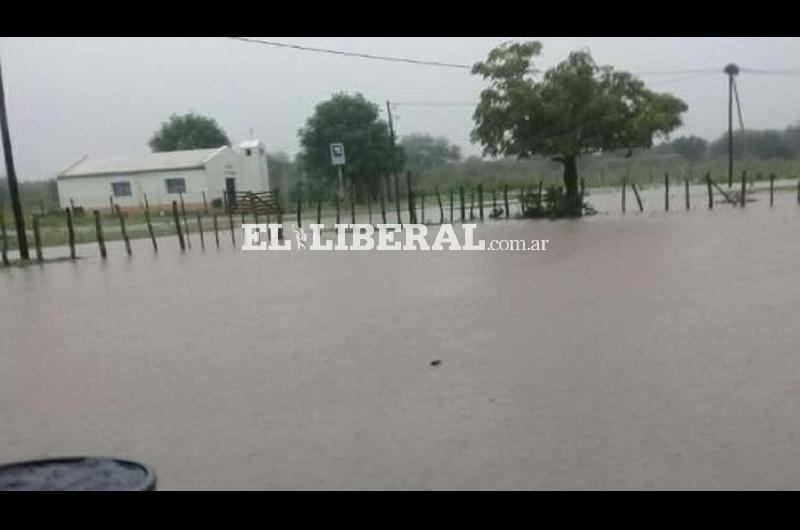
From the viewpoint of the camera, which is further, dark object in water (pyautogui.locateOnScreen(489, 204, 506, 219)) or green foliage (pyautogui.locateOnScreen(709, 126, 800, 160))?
green foliage (pyautogui.locateOnScreen(709, 126, 800, 160))

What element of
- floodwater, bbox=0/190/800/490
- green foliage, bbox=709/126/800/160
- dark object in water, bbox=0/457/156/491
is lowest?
floodwater, bbox=0/190/800/490

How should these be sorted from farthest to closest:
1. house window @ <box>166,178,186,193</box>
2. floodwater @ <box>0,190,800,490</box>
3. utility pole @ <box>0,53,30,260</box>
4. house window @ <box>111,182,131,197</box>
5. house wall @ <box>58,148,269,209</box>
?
1. house window @ <box>111,182,131,197</box>
2. house window @ <box>166,178,186,193</box>
3. house wall @ <box>58,148,269,209</box>
4. utility pole @ <box>0,53,30,260</box>
5. floodwater @ <box>0,190,800,490</box>

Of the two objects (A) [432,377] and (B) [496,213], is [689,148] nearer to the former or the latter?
(B) [496,213]

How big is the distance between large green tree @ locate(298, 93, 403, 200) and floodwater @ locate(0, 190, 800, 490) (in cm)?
2739

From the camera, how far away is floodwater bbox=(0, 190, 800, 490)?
154 inches

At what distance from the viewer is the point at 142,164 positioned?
123ft

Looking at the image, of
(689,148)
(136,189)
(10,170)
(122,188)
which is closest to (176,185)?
(136,189)

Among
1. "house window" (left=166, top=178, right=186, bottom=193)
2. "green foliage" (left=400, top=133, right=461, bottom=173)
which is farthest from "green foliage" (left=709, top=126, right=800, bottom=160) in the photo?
"house window" (left=166, top=178, right=186, bottom=193)

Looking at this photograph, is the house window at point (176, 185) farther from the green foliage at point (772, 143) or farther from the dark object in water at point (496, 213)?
the green foliage at point (772, 143)

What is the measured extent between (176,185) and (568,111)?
69.4 ft

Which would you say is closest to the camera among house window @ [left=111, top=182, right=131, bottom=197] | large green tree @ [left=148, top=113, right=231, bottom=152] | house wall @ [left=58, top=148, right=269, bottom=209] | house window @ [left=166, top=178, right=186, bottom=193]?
house wall @ [left=58, top=148, right=269, bottom=209]

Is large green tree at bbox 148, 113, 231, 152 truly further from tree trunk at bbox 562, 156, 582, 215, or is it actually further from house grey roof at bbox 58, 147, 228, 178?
tree trunk at bbox 562, 156, 582, 215
